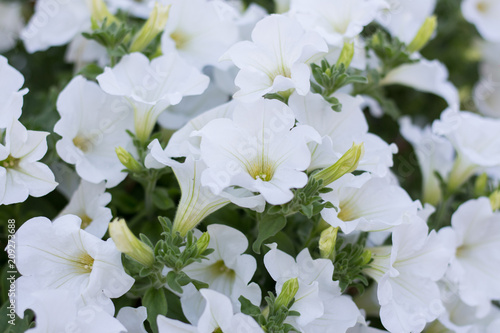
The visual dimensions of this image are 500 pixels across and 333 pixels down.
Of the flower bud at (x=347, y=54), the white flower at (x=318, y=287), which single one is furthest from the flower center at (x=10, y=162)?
the flower bud at (x=347, y=54)

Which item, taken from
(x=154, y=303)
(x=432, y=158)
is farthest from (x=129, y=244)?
(x=432, y=158)

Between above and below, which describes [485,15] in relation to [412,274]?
above

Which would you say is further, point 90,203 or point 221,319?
point 90,203

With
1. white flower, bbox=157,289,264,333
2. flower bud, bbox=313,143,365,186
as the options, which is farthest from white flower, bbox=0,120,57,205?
flower bud, bbox=313,143,365,186

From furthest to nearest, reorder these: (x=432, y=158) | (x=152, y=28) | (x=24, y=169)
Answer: (x=432, y=158) → (x=152, y=28) → (x=24, y=169)

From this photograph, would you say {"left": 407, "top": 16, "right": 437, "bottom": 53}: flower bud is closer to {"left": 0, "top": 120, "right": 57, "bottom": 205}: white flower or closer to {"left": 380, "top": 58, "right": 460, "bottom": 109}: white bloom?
{"left": 380, "top": 58, "right": 460, "bottom": 109}: white bloom

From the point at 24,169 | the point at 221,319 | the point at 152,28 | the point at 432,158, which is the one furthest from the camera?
the point at 432,158

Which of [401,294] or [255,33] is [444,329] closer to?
[401,294]

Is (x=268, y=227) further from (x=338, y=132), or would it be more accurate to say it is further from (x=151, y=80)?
(x=151, y=80)
